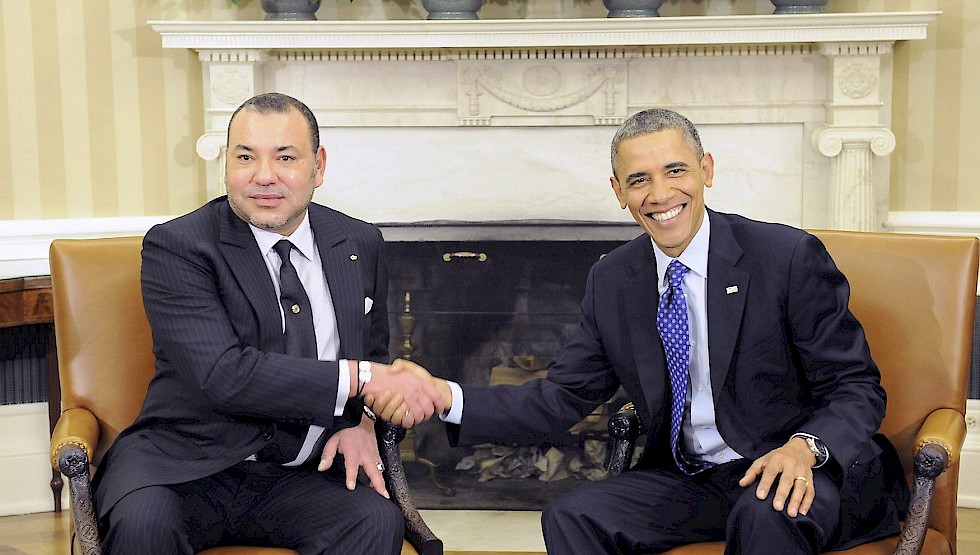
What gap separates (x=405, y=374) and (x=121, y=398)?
68cm

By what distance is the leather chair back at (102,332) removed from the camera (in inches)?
97.8

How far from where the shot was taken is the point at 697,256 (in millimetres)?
2326

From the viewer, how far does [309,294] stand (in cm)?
240

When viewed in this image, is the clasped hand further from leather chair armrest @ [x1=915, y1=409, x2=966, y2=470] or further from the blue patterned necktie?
leather chair armrest @ [x1=915, y1=409, x2=966, y2=470]

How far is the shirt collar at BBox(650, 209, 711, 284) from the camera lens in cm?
232

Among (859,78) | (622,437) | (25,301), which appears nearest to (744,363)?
(622,437)

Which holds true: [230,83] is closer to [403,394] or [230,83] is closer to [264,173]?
[264,173]

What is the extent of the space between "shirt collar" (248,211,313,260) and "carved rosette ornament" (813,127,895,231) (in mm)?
2109

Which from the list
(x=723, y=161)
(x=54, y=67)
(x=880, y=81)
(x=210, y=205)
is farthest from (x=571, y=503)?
(x=54, y=67)

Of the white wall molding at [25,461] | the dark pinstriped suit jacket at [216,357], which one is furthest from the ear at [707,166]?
the white wall molding at [25,461]

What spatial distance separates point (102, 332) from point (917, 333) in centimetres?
183

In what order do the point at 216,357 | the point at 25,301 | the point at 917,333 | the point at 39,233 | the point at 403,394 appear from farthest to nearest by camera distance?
the point at 39,233, the point at 25,301, the point at 917,333, the point at 403,394, the point at 216,357

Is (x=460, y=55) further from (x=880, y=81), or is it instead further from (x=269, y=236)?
(x=269, y=236)

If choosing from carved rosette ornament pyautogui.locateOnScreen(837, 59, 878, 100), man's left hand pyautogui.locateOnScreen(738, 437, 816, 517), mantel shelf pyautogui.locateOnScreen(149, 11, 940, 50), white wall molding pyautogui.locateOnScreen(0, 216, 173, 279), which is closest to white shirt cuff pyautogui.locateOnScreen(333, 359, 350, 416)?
man's left hand pyautogui.locateOnScreen(738, 437, 816, 517)
